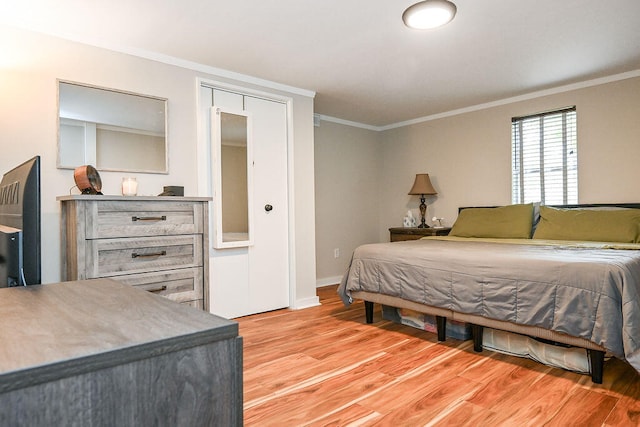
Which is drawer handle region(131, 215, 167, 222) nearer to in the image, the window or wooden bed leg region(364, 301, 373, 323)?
wooden bed leg region(364, 301, 373, 323)

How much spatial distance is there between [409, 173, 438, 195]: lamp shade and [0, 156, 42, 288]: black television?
446 cm

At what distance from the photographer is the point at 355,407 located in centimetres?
189

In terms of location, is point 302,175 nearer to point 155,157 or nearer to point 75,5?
point 155,157

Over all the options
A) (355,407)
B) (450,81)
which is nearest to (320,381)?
(355,407)

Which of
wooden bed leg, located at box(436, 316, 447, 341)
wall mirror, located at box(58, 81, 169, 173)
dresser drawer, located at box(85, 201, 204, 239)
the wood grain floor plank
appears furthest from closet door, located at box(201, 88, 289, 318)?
the wood grain floor plank

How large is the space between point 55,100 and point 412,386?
2.85 m

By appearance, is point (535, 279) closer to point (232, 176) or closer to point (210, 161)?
point (232, 176)

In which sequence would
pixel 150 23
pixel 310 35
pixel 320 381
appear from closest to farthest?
pixel 320 381 → pixel 150 23 → pixel 310 35

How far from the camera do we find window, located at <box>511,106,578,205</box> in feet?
13.0

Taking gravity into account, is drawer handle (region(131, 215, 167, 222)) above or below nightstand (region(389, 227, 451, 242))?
above

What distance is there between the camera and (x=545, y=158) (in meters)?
4.16

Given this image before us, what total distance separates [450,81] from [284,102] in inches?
63.2

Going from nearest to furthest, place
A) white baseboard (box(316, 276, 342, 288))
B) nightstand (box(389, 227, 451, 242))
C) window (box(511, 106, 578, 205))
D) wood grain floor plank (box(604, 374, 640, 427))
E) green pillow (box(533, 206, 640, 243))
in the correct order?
wood grain floor plank (box(604, 374, 640, 427)) → green pillow (box(533, 206, 640, 243)) → window (box(511, 106, 578, 205)) → nightstand (box(389, 227, 451, 242)) → white baseboard (box(316, 276, 342, 288))

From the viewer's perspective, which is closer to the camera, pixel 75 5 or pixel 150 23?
pixel 75 5
